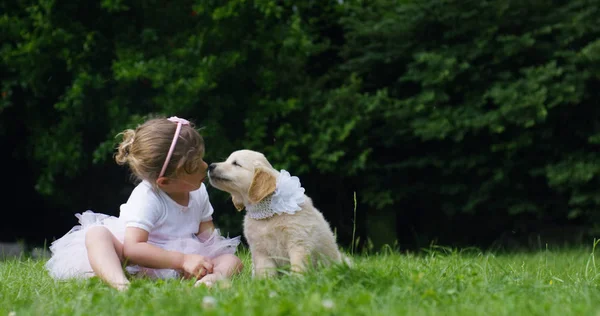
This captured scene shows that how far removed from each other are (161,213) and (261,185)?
0.70 m

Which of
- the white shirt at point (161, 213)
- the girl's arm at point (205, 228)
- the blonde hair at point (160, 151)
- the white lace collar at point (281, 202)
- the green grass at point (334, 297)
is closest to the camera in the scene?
the green grass at point (334, 297)

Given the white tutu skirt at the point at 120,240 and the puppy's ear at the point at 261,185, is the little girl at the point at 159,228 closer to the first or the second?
the white tutu skirt at the point at 120,240

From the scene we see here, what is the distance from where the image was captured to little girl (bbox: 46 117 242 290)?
4.09m

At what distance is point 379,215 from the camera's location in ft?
33.6

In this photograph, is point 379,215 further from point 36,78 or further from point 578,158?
point 36,78

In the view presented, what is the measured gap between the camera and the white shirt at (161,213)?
4206mm

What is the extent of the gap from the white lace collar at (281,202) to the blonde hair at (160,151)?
1.67 feet

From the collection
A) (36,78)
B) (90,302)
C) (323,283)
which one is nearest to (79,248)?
(90,302)

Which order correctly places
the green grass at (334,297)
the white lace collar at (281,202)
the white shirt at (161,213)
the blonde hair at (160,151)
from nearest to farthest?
the green grass at (334,297) → the white lace collar at (281,202) → the white shirt at (161,213) → the blonde hair at (160,151)

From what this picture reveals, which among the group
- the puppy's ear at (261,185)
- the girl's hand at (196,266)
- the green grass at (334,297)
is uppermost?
the puppy's ear at (261,185)

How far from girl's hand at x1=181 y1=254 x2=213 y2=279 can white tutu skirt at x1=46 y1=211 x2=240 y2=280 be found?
0.24m

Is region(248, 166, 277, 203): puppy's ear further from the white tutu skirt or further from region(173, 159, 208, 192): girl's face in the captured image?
the white tutu skirt

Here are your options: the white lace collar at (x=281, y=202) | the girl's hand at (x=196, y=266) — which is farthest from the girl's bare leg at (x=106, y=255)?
the white lace collar at (x=281, y=202)

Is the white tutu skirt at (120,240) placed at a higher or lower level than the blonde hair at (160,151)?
lower
